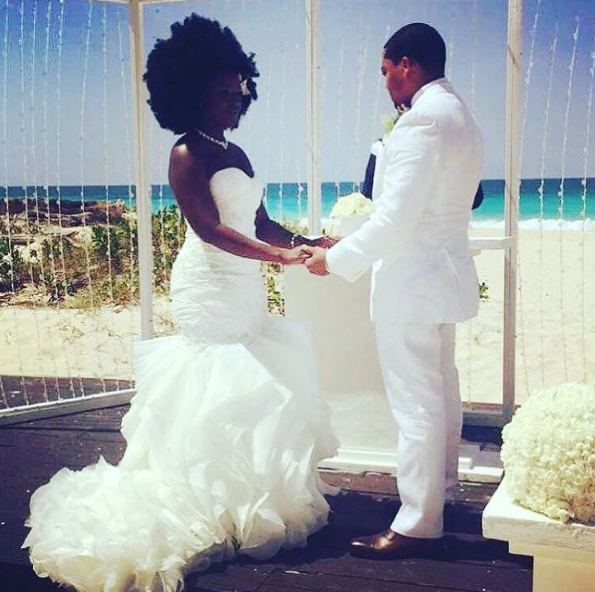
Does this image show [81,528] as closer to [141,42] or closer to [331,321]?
[331,321]

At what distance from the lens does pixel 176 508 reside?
2846 millimetres

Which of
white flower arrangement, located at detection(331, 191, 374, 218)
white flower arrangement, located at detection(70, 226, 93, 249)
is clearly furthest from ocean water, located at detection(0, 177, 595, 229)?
white flower arrangement, located at detection(331, 191, 374, 218)

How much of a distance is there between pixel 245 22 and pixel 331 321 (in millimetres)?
1518

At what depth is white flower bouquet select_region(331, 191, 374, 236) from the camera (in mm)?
3684

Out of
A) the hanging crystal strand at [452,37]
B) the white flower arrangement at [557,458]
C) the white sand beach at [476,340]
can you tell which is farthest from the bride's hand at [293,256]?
the white sand beach at [476,340]

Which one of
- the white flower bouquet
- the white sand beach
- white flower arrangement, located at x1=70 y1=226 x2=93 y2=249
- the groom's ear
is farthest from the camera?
white flower arrangement, located at x1=70 y1=226 x2=93 y2=249

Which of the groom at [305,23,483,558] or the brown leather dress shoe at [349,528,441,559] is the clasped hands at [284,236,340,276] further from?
the brown leather dress shoe at [349,528,441,559]

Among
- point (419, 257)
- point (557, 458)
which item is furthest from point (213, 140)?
point (557, 458)

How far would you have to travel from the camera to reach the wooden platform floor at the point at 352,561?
2701 millimetres

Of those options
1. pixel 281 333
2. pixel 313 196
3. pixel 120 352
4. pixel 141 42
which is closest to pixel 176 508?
pixel 281 333

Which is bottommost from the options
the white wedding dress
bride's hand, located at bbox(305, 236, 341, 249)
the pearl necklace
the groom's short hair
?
the white wedding dress

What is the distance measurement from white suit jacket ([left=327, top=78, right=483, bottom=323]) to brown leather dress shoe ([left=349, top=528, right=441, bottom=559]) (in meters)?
0.75

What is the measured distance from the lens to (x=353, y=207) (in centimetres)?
371

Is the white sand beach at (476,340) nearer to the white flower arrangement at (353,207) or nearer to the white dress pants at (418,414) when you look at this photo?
the white flower arrangement at (353,207)
